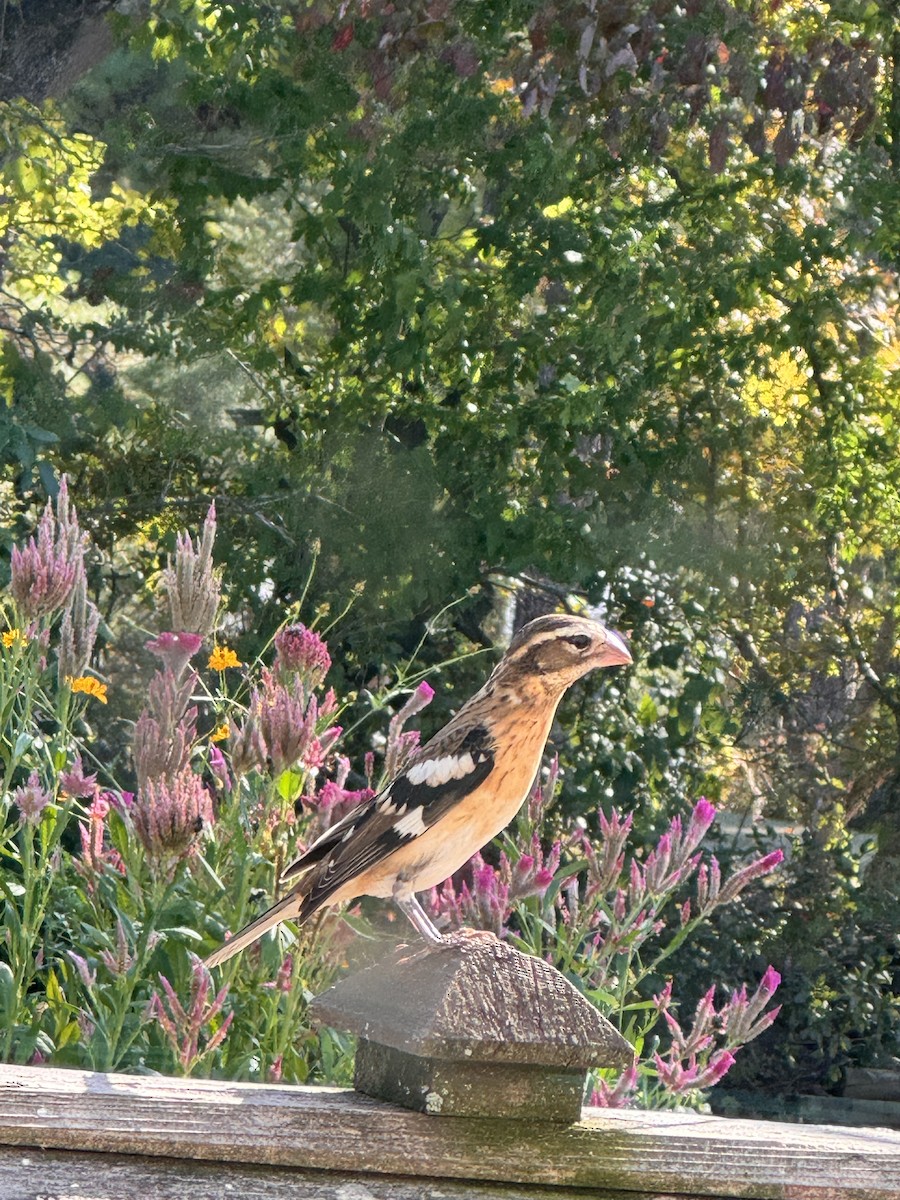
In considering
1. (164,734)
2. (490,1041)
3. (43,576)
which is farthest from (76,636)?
(490,1041)

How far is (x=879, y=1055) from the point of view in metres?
8.70

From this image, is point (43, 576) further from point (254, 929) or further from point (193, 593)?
point (254, 929)

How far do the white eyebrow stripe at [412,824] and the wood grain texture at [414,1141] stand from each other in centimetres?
86

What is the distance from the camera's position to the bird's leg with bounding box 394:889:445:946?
2158mm

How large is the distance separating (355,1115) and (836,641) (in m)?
8.36

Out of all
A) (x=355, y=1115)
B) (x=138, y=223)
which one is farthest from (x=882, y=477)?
(x=355, y=1115)

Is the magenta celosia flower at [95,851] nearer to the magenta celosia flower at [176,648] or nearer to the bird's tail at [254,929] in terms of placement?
the magenta celosia flower at [176,648]

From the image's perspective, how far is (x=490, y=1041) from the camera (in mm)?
1546

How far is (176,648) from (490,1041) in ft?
6.50

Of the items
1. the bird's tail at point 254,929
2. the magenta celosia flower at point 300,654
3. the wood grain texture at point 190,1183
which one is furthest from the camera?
the magenta celosia flower at point 300,654

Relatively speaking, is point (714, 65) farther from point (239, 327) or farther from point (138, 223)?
point (138, 223)

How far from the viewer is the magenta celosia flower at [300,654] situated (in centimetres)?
364

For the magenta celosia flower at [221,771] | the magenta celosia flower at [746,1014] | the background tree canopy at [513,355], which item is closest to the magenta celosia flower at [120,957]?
the magenta celosia flower at [221,771]

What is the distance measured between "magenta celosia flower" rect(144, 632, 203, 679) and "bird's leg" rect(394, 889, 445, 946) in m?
0.99
